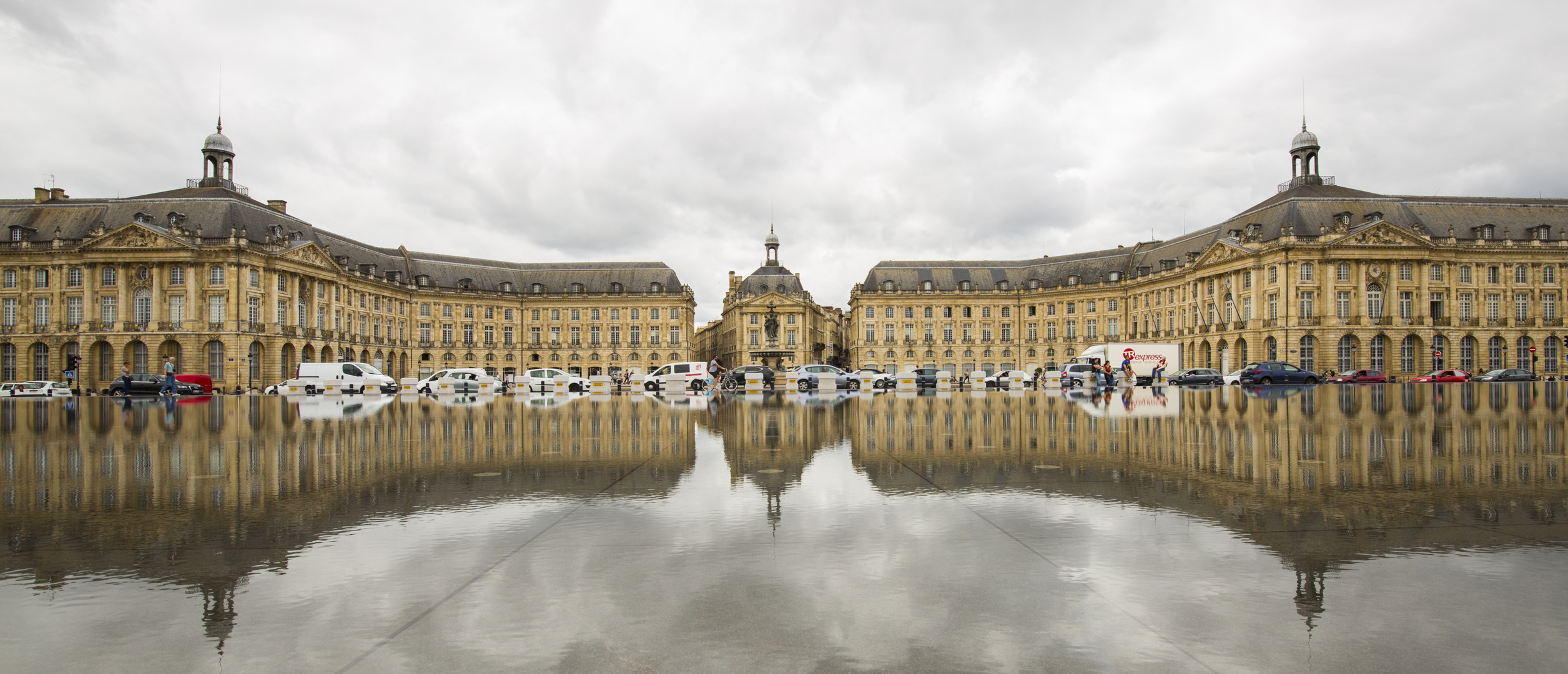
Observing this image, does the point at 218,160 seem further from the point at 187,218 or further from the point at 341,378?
the point at 341,378

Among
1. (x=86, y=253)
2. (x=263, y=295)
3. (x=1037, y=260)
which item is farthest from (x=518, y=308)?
(x=1037, y=260)

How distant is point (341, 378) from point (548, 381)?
1149cm

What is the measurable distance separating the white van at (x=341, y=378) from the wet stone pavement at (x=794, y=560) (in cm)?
3770

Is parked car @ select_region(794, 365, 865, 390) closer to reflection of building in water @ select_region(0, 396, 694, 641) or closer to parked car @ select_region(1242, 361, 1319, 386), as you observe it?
parked car @ select_region(1242, 361, 1319, 386)

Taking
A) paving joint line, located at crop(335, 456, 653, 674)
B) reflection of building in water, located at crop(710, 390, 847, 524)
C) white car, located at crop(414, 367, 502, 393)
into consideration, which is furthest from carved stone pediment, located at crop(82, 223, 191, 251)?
paving joint line, located at crop(335, 456, 653, 674)

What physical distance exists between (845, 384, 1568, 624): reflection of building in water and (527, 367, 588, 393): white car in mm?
34727

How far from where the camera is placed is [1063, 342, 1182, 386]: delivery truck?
181 feet

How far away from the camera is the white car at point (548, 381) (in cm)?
4784

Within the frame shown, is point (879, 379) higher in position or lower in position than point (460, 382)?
lower

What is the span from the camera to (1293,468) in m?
8.16

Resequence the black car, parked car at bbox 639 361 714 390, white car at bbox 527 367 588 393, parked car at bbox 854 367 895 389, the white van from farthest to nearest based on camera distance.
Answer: parked car at bbox 854 367 895 389 → white car at bbox 527 367 588 393 → parked car at bbox 639 361 714 390 → the white van → the black car

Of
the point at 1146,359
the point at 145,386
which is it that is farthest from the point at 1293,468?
the point at 145,386

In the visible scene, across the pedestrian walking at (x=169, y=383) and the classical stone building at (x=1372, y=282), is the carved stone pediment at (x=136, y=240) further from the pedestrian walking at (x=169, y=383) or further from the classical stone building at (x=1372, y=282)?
the classical stone building at (x=1372, y=282)

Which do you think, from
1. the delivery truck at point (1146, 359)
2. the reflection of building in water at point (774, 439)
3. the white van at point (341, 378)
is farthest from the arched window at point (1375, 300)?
the white van at point (341, 378)
